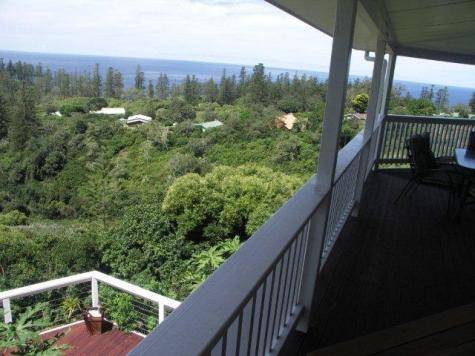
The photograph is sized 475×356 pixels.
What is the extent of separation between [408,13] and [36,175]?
61.5 feet

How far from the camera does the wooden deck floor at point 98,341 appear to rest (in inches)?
271

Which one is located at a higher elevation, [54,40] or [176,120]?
[54,40]

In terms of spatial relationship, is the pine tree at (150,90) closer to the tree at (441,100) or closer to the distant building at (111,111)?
the distant building at (111,111)

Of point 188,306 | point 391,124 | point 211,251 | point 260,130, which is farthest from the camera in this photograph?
point 260,130

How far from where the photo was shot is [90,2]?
80.3 feet

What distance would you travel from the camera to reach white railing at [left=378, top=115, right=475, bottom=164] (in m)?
6.00

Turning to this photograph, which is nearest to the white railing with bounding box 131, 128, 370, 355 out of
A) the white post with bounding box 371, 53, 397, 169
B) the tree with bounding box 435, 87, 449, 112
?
the white post with bounding box 371, 53, 397, 169

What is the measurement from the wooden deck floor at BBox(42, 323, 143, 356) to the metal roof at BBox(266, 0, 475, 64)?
650 centimetres

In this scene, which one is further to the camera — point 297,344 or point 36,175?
point 36,175

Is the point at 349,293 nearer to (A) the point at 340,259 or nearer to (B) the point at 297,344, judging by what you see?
(A) the point at 340,259

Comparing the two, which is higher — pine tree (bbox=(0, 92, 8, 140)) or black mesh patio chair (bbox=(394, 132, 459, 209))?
black mesh patio chair (bbox=(394, 132, 459, 209))

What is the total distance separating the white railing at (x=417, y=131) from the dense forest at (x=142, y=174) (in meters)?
5.39

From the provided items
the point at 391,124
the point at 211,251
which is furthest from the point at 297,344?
the point at 211,251

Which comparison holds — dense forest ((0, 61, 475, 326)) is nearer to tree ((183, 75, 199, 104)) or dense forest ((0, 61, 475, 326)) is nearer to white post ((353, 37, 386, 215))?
tree ((183, 75, 199, 104))
